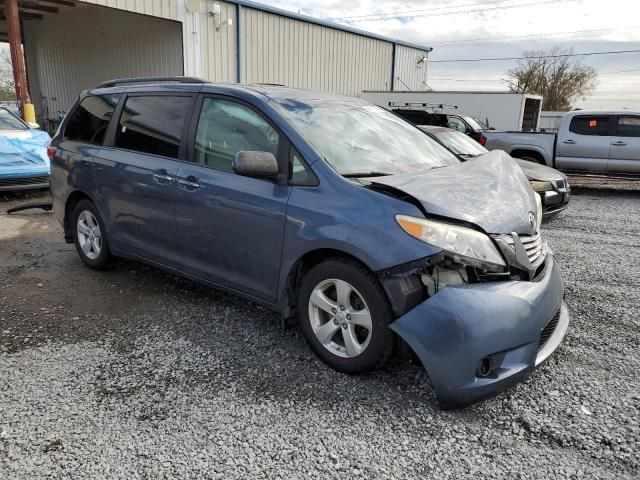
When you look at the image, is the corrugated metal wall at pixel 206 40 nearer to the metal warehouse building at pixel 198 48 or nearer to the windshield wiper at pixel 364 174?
the metal warehouse building at pixel 198 48

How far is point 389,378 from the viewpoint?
10.1 feet

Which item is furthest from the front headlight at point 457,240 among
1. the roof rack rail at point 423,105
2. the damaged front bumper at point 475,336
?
the roof rack rail at point 423,105

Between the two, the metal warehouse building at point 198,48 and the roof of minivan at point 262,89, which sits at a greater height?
the metal warehouse building at point 198,48

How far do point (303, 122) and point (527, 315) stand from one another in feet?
5.93

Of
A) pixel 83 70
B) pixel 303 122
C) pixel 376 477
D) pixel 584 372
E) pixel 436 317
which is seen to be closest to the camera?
pixel 376 477

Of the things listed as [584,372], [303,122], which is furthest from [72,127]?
[584,372]

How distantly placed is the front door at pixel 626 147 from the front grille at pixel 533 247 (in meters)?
9.31

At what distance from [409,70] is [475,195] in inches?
951

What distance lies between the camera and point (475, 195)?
3006 millimetres

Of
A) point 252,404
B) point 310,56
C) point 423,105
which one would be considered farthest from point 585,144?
point 310,56

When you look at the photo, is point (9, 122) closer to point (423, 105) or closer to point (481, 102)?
point (423, 105)

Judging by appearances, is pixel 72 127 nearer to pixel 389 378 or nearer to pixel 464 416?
pixel 389 378

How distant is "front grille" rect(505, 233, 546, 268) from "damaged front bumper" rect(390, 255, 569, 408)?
0.25m

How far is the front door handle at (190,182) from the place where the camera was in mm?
3645
